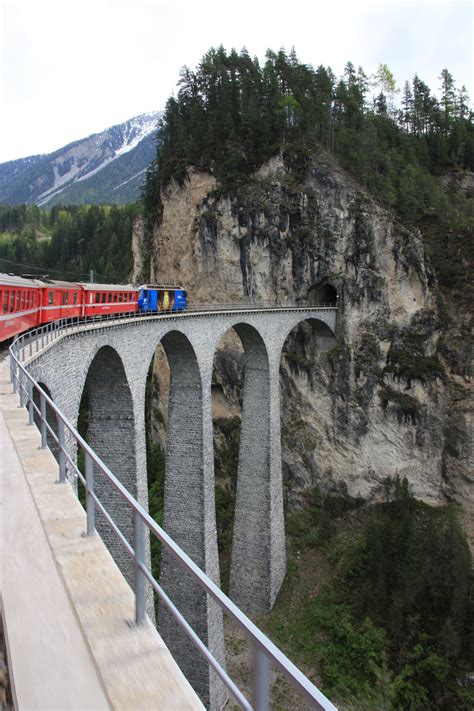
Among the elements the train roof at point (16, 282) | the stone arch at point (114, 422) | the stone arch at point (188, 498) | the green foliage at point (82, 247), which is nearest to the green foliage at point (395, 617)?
the stone arch at point (188, 498)

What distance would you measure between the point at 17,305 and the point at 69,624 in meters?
11.2

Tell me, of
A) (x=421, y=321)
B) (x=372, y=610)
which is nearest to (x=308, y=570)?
(x=372, y=610)

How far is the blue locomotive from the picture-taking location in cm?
2262

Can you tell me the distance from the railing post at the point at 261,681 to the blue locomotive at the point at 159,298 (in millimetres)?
19714

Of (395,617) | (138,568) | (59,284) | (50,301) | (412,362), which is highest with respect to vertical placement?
(59,284)

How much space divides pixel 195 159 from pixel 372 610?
94.5ft

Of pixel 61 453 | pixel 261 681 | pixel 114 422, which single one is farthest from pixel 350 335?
pixel 261 681

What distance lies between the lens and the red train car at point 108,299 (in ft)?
57.0

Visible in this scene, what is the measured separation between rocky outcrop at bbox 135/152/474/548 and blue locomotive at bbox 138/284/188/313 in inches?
275

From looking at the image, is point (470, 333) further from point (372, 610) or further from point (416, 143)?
point (416, 143)

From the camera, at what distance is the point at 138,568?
266 centimetres

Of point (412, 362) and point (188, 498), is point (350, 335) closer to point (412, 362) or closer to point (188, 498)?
point (412, 362)

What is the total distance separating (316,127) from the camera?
108 ft

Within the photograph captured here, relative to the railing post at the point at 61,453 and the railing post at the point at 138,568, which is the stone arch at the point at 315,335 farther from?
the railing post at the point at 138,568
